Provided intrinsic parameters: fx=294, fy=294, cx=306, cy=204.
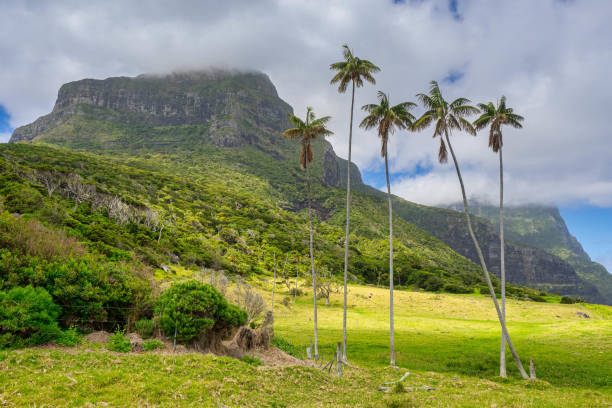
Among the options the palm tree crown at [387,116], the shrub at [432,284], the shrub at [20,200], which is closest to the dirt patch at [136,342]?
the palm tree crown at [387,116]

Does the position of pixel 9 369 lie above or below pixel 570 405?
above

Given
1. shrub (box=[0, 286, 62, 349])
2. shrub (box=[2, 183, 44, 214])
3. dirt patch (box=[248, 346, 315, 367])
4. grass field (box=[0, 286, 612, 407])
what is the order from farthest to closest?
1. shrub (box=[2, 183, 44, 214])
2. dirt patch (box=[248, 346, 315, 367])
3. shrub (box=[0, 286, 62, 349])
4. grass field (box=[0, 286, 612, 407])

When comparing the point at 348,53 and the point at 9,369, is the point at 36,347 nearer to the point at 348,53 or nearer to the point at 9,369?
the point at 9,369

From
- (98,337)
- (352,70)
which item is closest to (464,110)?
(352,70)

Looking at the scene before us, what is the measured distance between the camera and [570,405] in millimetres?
13094

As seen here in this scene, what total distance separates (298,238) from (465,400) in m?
120

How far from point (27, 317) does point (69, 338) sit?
7.18ft

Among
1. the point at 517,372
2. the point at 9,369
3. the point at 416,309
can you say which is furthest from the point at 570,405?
the point at 416,309

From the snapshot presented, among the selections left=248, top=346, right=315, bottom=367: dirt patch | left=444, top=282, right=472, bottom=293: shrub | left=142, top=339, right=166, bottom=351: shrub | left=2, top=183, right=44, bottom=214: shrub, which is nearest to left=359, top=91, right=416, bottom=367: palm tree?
left=248, top=346, right=315, bottom=367: dirt patch

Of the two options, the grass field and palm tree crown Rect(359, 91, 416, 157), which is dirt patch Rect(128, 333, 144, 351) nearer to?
the grass field

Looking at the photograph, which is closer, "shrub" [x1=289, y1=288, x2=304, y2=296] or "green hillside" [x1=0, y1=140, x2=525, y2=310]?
"green hillside" [x1=0, y1=140, x2=525, y2=310]

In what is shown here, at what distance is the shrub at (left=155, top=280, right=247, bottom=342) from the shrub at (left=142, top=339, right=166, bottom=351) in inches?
32.2

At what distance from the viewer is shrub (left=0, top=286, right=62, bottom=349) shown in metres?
12.0

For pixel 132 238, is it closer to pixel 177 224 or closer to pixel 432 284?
pixel 177 224
